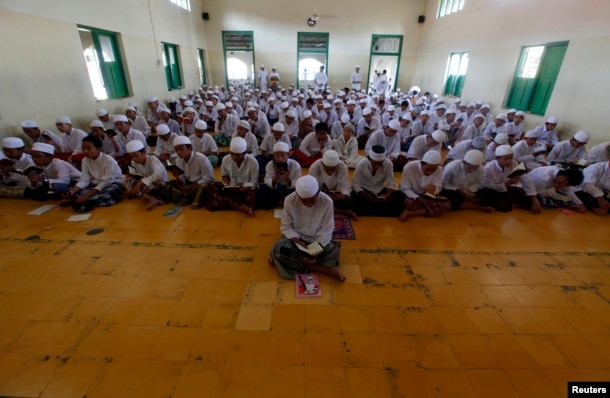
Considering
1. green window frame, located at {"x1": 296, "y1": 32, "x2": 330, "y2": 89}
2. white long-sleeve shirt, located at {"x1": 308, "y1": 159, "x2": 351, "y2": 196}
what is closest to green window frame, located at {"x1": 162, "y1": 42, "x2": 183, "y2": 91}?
green window frame, located at {"x1": 296, "y1": 32, "x2": 330, "y2": 89}

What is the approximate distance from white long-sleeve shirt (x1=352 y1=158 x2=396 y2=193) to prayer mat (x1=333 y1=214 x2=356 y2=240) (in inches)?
21.4

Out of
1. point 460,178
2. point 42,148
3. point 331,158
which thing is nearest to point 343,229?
point 331,158

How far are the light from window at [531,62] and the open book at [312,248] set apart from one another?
29.1 feet

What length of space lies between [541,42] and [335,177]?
7.72m

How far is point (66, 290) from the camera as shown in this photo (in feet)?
9.37

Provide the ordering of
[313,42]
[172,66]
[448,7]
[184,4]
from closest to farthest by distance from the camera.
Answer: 1. [172,66]
2. [184,4]
3. [448,7]
4. [313,42]

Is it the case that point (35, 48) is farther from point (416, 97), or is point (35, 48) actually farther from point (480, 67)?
point (416, 97)

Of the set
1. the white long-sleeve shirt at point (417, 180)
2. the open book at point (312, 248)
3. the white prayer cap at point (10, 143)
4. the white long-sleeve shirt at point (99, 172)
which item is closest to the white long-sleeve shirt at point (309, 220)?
the open book at point (312, 248)

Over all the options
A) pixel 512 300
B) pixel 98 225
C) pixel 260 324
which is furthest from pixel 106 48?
pixel 512 300

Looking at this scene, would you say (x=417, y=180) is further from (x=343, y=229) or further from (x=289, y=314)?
(x=289, y=314)

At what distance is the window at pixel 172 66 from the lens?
36.7 ft

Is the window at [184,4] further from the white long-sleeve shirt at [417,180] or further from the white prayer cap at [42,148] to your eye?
the white long-sleeve shirt at [417,180]

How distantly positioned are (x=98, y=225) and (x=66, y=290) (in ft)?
4.51

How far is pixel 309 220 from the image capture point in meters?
3.10
